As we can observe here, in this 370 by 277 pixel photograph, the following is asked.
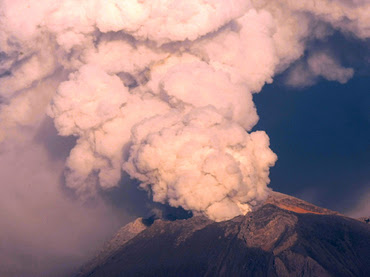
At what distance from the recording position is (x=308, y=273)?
41844 millimetres

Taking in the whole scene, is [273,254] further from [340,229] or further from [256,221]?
[340,229]

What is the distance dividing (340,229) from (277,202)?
7855mm

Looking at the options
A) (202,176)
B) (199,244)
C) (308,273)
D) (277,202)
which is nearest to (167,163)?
(202,176)

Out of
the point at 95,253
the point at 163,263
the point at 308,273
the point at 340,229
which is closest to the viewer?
the point at 308,273

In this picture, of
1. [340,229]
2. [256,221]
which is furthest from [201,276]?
[340,229]

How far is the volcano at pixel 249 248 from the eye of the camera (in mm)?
43375

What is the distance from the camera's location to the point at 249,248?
4547 centimetres

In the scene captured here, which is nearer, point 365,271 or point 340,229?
point 365,271

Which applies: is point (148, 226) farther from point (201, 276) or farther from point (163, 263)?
point (201, 276)

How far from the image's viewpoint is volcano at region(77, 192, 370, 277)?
43375 mm

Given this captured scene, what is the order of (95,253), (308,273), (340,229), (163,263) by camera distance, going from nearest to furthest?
(308,273) → (163,263) → (340,229) → (95,253)

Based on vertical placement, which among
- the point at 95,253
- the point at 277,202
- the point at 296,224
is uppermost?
the point at 277,202

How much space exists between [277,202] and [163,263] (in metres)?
15.1

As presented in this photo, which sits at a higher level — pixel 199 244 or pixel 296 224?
pixel 296 224
